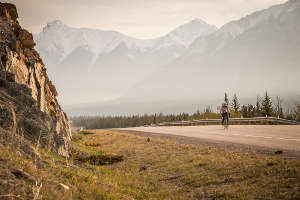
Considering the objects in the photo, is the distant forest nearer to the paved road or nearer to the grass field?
the paved road

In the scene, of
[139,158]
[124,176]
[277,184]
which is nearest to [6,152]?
[124,176]

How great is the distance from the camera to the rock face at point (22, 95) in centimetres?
711

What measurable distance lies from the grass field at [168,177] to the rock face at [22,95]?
875 mm

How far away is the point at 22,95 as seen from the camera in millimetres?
8406

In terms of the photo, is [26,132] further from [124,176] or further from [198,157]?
[198,157]

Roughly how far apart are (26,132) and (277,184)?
22.7 ft

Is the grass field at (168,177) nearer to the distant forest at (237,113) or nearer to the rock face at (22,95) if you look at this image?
the rock face at (22,95)

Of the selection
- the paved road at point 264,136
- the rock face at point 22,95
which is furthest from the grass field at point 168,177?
the paved road at point 264,136

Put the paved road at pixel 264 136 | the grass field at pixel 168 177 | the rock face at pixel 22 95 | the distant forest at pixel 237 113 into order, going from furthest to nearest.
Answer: the distant forest at pixel 237 113 → the paved road at pixel 264 136 → the rock face at pixel 22 95 → the grass field at pixel 168 177

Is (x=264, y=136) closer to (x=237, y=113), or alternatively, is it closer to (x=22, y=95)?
(x=22, y=95)

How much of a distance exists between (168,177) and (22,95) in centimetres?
573

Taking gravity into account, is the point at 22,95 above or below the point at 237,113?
below

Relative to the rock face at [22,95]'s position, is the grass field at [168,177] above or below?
below

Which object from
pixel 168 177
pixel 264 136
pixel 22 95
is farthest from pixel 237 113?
pixel 22 95
